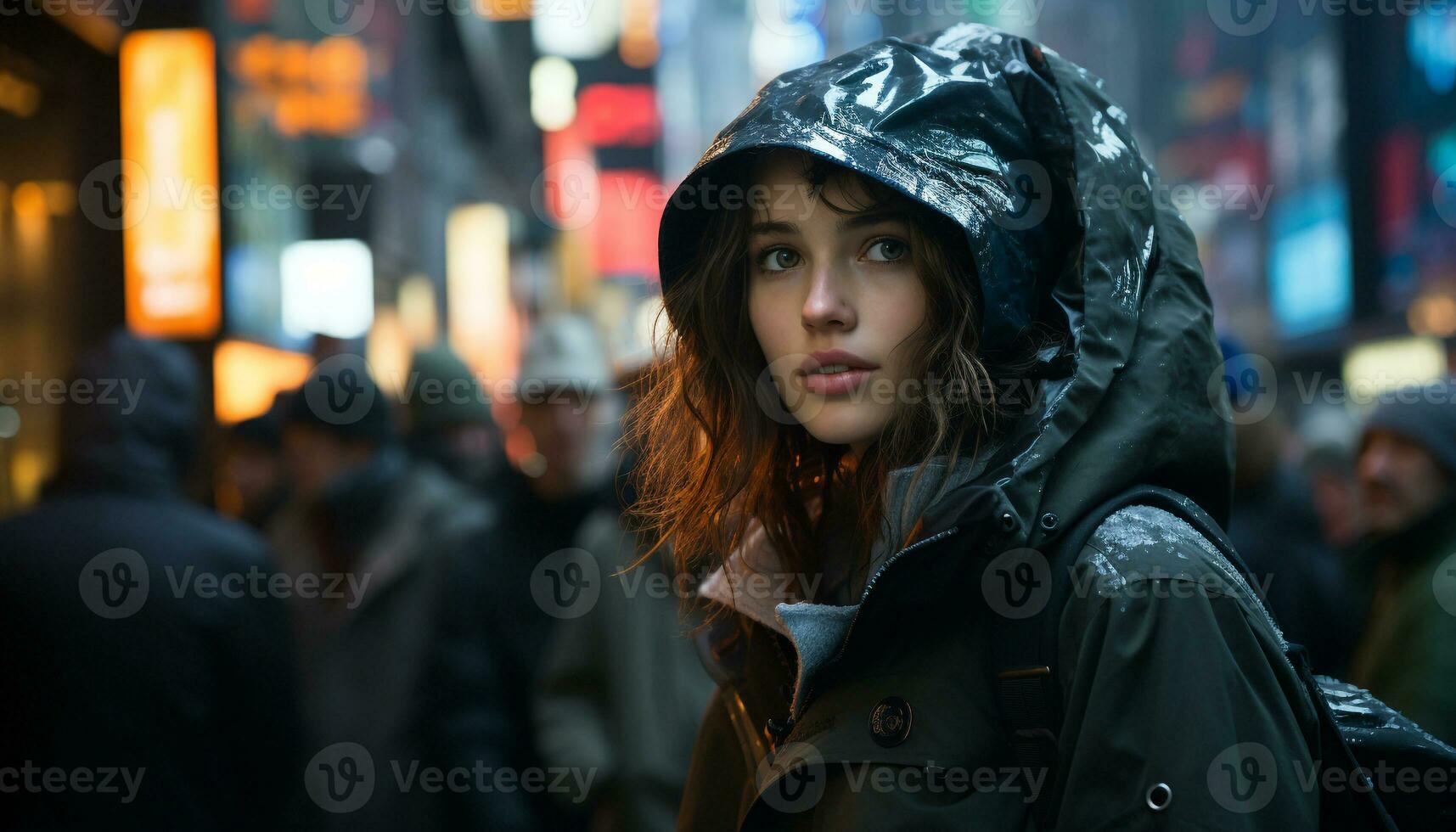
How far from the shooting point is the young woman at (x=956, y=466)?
1.61 metres

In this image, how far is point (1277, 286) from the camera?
3738 cm

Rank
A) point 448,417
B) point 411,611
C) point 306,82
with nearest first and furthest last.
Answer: point 411,611 → point 448,417 → point 306,82

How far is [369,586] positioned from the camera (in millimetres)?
5066
